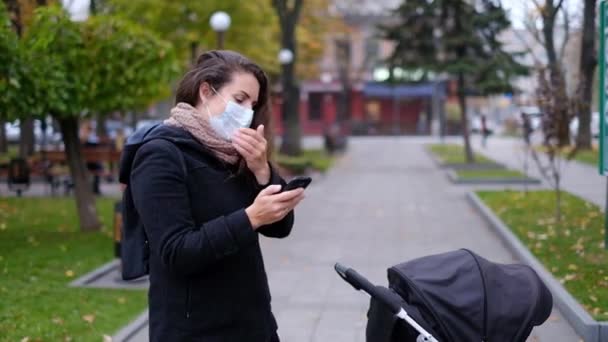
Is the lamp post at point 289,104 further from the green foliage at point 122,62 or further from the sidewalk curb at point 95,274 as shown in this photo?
the sidewalk curb at point 95,274

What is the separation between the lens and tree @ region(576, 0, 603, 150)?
43.7 feet

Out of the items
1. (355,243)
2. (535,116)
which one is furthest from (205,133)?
(535,116)

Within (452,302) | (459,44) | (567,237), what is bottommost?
(567,237)

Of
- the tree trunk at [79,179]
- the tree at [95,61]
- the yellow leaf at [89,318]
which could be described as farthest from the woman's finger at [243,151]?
the tree trunk at [79,179]

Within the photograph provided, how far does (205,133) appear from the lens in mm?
2797

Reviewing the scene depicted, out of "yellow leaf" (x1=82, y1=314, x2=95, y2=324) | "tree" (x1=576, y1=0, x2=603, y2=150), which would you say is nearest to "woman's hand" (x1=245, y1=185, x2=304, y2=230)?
"yellow leaf" (x1=82, y1=314, x2=95, y2=324)

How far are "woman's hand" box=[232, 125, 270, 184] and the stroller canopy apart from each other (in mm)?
818

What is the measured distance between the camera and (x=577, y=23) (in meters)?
23.0

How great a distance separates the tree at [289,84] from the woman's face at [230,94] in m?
24.8

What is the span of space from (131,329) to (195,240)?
179 inches

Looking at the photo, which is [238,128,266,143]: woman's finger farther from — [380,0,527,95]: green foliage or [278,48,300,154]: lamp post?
[278,48,300,154]: lamp post

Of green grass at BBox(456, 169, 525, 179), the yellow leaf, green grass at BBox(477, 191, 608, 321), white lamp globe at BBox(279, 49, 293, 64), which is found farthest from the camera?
white lamp globe at BBox(279, 49, 293, 64)

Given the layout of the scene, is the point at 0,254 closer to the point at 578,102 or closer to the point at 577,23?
the point at 578,102

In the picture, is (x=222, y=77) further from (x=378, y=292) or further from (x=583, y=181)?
(x=583, y=181)
